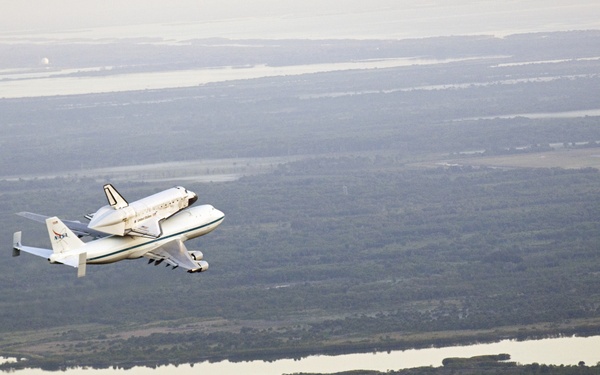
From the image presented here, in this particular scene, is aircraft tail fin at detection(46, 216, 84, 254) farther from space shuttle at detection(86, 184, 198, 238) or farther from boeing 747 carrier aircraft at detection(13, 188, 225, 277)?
space shuttle at detection(86, 184, 198, 238)

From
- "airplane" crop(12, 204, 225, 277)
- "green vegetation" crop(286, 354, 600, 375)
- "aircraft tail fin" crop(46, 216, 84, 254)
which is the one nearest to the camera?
"aircraft tail fin" crop(46, 216, 84, 254)

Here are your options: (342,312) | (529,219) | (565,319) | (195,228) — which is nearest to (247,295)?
(342,312)

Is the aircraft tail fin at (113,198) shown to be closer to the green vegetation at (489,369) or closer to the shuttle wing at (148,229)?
the shuttle wing at (148,229)

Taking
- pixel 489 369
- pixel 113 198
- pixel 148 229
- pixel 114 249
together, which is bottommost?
pixel 489 369

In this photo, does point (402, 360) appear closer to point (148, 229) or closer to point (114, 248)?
point (114, 248)

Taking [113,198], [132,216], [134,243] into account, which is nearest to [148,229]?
[132,216]

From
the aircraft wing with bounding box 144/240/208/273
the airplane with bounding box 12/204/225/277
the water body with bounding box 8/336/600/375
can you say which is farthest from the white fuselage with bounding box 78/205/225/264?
the water body with bounding box 8/336/600/375

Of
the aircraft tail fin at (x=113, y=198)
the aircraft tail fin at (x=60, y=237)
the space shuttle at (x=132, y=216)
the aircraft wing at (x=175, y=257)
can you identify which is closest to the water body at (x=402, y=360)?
the aircraft wing at (x=175, y=257)
